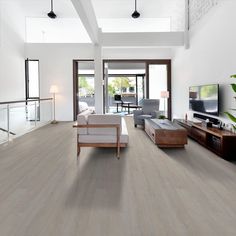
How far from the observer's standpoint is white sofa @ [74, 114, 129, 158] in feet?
16.4

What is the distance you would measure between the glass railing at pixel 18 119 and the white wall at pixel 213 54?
4823 mm

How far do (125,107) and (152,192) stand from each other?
13.2m

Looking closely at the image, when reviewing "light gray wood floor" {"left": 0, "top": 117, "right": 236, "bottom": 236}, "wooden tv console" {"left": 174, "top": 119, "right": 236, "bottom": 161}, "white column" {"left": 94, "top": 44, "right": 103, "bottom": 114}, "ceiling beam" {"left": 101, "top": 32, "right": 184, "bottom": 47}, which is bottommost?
"light gray wood floor" {"left": 0, "top": 117, "right": 236, "bottom": 236}

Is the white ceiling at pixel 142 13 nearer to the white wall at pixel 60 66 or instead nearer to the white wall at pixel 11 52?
the white wall at pixel 60 66

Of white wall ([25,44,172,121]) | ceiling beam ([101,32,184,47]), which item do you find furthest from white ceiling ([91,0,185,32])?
white wall ([25,44,172,121])

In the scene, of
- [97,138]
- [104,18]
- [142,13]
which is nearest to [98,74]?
[104,18]

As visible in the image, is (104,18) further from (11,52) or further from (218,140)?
(218,140)

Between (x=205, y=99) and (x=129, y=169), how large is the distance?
3326 millimetres

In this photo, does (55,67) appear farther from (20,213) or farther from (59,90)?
(20,213)

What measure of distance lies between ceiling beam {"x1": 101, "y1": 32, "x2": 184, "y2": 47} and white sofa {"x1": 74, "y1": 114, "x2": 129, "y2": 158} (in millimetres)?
4557

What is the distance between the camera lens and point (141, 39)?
8953 mm

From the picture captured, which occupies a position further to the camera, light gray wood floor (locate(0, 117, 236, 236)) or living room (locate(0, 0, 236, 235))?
living room (locate(0, 0, 236, 235))

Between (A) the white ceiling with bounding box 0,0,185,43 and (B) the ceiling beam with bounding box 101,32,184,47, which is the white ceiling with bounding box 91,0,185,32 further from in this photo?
(B) the ceiling beam with bounding box 101,32,184,47

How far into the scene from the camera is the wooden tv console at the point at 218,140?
470 cm
